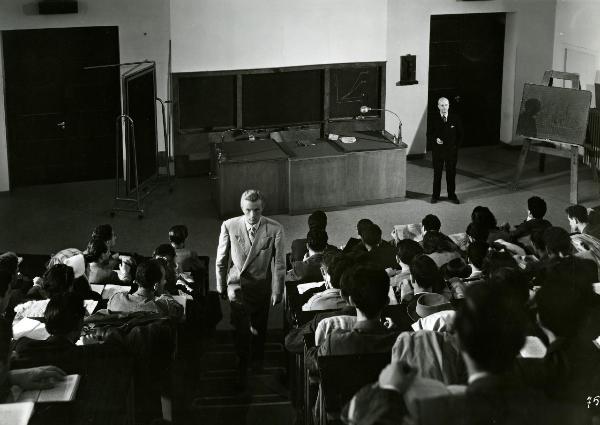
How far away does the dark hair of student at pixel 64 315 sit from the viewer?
4.91 meters

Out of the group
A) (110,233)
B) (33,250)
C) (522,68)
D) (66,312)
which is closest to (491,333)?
(66,312)

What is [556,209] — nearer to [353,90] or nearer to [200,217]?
[353,90]

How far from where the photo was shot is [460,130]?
11352 mm

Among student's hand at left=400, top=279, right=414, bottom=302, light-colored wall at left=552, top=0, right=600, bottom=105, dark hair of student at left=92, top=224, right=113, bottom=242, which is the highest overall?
light-colored wall at left=552, top=0, right=600, bottom=105

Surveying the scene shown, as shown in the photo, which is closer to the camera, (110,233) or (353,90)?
(110,233)

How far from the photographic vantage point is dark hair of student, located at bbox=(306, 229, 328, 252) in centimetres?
700

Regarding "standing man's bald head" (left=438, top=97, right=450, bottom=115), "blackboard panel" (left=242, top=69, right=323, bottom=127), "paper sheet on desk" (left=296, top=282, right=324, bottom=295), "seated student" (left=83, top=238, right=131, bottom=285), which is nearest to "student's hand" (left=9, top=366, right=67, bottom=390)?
"paper sheet on desk" (left=296, top=282, right=324, bottom=295)

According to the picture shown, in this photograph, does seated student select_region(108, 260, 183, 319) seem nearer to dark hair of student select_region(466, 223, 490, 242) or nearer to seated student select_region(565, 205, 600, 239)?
dark hair of student select_region(466, 223, 490, 242)

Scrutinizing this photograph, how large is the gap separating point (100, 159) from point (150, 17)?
1.99 metres

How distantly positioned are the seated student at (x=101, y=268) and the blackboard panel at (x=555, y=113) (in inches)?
254

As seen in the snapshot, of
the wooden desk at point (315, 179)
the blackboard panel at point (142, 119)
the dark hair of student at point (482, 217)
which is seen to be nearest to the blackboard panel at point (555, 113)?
the wooden desk at point (315, 179)

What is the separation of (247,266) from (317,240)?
557 mm

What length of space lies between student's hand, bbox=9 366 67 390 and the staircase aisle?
2.26 m

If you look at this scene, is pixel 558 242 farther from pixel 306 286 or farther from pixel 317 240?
pixel 306 286
